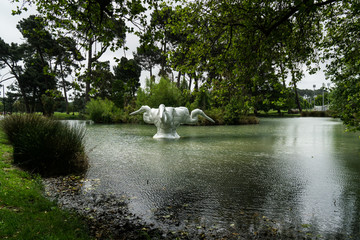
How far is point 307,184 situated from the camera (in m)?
4.88

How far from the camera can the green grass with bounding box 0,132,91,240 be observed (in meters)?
2.62

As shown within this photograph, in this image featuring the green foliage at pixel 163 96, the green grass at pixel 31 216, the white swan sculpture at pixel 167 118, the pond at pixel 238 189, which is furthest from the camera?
the green foliage at pixel 163 96

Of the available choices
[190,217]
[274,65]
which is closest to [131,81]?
[190,217]

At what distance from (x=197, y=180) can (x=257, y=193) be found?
1206 millimetres

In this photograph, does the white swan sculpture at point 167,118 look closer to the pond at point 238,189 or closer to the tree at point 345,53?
the pond at point 238,189

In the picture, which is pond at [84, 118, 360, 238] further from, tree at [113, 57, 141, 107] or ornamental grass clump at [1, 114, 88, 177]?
tree at [113, 57, 141, 107]

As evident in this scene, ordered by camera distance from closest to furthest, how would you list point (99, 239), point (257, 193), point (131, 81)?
1. point (99, 239)
2. point (131, 81)
3. point (257, 193)

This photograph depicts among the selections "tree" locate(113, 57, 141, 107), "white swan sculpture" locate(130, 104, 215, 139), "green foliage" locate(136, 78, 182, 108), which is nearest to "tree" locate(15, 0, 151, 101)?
"tree" locate(113, 57, 141, 107)

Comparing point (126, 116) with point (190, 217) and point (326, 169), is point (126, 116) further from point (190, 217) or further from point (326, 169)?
point (190, 217)

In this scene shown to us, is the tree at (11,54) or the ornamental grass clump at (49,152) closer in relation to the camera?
the ornamental grass clump at (49,152)

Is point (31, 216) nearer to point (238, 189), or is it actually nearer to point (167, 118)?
point (238, 189)

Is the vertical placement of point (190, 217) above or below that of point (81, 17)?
below

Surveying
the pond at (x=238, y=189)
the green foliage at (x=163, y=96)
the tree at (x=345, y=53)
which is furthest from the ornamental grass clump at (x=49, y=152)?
the green foliage at (x=163, y=96)

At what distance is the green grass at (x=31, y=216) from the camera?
2619 mm
